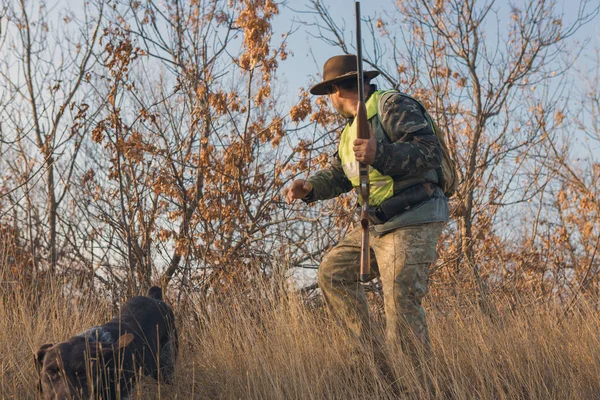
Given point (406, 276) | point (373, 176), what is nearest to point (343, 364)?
point (406, 276)

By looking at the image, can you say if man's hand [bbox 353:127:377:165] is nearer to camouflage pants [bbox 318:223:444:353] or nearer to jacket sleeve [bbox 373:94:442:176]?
jacket sleeve [bbox 373:94:442:176]

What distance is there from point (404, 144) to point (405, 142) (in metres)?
0.04

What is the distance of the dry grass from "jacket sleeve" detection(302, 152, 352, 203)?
0.88 metres

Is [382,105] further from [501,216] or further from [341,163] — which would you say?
[501,216]

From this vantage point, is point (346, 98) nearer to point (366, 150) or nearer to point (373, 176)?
point (373, 176)

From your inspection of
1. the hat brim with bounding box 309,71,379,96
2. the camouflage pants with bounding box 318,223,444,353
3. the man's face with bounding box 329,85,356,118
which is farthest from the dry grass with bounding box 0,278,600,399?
the hat brim with bounding box 309,71,379,96

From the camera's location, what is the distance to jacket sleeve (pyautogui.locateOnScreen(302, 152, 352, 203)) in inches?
150

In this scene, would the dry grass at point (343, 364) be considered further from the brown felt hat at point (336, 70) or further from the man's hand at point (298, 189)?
the brown felt hat at point (336, 70)

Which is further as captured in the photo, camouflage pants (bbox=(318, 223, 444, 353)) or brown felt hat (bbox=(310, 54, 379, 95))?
brown felt hat (bbox=(310, 54, 379, 95))

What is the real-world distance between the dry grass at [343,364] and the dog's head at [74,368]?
1.01ft

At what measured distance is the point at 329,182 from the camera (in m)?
3.87

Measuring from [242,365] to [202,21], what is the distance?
4287mm

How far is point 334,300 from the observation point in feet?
12.1

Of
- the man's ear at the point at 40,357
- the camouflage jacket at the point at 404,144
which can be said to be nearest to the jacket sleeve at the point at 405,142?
the camouflage jacket at the point at 404,144
